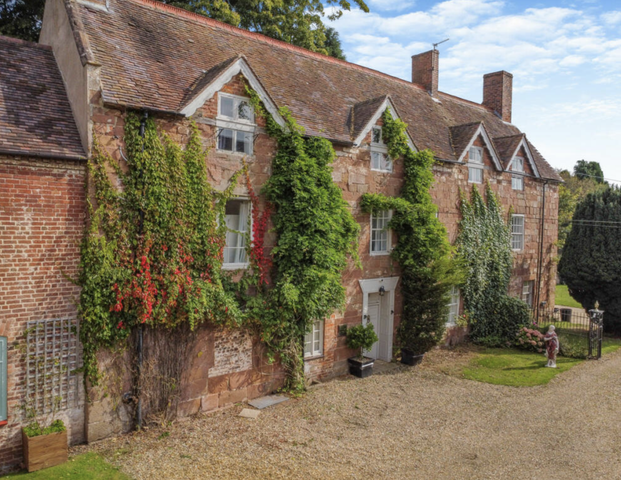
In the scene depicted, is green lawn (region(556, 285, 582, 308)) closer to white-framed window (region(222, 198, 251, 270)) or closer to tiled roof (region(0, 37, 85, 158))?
white-framed window (region(222, 198, 251, 270))

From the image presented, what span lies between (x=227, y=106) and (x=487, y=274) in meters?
13.3

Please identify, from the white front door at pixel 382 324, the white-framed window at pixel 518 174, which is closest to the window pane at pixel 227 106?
the white front door at pixel 382 324

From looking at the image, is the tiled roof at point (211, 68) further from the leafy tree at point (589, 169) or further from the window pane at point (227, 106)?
the leafy tree at point (589, 169)

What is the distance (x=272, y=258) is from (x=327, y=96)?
6.54 meters

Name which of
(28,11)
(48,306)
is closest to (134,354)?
(48,306)

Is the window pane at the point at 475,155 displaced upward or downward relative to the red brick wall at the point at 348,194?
upward

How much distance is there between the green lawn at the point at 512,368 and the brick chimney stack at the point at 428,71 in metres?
12.3

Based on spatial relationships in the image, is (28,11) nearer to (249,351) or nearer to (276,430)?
(249,351)

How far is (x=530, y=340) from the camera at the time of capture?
18.3m

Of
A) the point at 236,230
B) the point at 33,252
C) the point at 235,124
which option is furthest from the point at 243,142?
the point at 33,252

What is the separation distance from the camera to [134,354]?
10.3 metres

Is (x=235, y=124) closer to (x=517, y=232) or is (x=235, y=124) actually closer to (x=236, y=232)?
(x=236, y=232)

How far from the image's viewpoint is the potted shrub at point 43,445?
8656mm

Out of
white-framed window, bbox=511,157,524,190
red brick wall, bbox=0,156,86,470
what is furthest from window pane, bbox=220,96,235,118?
white-framed window, bbox=511,157,524,190
